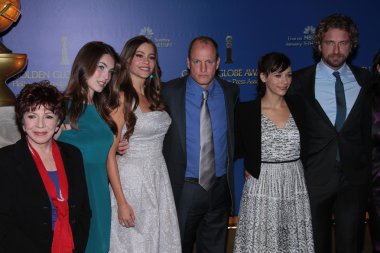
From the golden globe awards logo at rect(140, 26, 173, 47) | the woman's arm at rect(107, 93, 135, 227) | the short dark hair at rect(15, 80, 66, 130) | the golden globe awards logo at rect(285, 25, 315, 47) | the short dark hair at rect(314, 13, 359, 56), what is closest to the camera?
the short dark hair at rect(15, 80, 66, 130)

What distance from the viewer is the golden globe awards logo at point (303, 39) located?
5.18m

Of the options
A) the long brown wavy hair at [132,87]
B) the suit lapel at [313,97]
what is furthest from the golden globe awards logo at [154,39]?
the suit lapel at [313,97]

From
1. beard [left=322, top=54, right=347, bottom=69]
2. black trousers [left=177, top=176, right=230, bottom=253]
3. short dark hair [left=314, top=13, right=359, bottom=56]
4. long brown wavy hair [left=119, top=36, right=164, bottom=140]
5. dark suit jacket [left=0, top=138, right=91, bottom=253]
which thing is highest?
short dark hair [left=314, top=13, right=359, bottom=56]

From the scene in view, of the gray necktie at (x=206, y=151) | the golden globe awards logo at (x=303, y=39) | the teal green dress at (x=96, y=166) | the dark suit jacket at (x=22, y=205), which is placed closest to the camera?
the dark suit jacket at (x=22, y=205)

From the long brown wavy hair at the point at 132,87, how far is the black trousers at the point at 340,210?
1.27 meters

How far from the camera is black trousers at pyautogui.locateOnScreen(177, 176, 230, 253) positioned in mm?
3373

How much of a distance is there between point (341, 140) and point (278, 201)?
64cm

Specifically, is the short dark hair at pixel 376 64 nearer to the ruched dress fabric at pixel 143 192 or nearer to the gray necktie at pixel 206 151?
the gray necktie at pixel 206 151

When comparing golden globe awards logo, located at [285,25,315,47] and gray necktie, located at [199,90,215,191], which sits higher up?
golden globe awards logo, located at [285,25,315,47]

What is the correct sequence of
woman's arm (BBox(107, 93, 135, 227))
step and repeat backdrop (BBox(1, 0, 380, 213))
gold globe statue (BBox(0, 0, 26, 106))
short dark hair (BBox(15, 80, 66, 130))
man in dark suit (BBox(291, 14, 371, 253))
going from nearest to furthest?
1. short dark hair (BBox(15, 80, 66, 130))
2. woman's arm (BBox(107, 93, 135, 227))
3. man in dark suit (BBox(291, 14, 371, 253))
4. gold globe statue (BBox(0, 0, 26, 106))
5. step and repeat backdrop (BBox(1, 0, 380, 213))

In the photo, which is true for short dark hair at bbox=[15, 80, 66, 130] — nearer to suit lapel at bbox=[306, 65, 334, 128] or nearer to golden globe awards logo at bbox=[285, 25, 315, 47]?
suit lapel at bbox=[306, 65, 334, 128]

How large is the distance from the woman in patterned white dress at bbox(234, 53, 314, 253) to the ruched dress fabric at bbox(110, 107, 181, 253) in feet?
1.92

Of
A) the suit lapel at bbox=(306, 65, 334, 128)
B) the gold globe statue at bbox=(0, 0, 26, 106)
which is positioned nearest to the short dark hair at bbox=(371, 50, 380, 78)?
the suit lapel at bbox=(306, 65, 334, 128)

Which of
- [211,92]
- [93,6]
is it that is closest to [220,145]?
[211,92]
